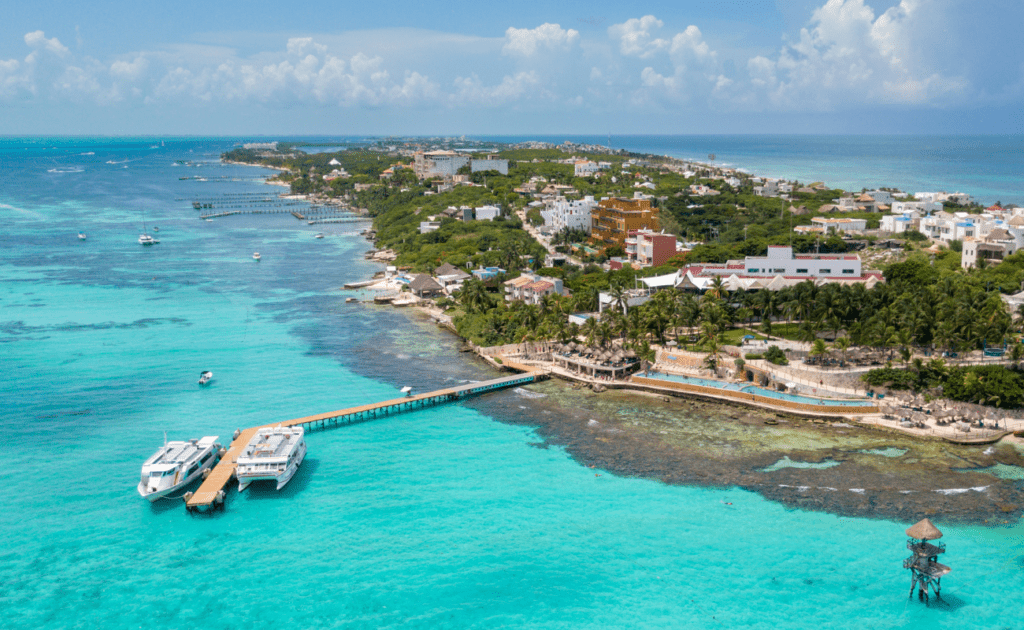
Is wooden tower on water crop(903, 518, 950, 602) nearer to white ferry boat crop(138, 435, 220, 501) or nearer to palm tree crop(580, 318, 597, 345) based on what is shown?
palm tree crop(580, 318, 597, 345)

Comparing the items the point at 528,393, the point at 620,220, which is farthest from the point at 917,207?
the point at 528,393

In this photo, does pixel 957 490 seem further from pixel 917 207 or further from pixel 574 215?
pixel 917 207

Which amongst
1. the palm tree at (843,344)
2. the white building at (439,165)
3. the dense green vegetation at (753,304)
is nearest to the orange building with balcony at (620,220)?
the dense green vegetation at (753,304)

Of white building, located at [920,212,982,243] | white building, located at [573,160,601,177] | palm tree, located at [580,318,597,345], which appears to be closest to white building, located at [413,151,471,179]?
white building, located at [573,160,601,177]

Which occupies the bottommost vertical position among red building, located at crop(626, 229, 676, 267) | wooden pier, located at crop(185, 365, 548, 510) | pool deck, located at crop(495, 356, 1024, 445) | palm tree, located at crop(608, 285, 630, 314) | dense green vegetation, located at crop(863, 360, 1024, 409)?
wooden pier, located at crop(185, 365, 548, 510)

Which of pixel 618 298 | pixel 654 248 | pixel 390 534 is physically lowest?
pixel 390 534
